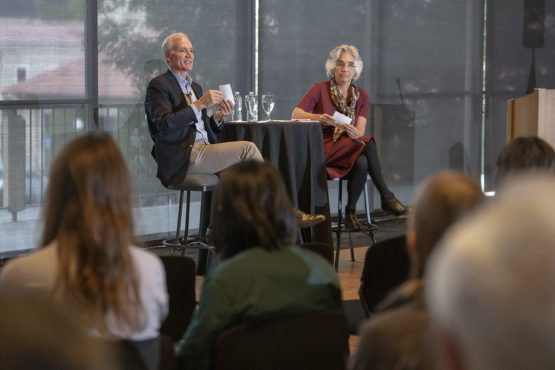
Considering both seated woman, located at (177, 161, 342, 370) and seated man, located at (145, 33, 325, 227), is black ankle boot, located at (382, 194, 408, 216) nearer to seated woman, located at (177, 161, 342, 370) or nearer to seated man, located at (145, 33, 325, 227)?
seated man, located at (145, 33, 325, 227)

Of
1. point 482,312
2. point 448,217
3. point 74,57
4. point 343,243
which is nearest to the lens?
point 482,312

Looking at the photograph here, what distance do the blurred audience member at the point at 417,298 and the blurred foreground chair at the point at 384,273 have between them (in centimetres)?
113

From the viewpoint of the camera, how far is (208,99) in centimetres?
440

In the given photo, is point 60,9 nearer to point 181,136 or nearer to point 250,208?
point 181,136

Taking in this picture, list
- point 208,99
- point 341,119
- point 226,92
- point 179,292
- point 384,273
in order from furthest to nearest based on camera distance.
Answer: point 341,119, point 226,92, point 208,99, point 384,273, point 179,292

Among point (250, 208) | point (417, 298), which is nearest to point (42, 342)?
point (417, 298)

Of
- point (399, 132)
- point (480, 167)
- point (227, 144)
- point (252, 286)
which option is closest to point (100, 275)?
point (252, 286)

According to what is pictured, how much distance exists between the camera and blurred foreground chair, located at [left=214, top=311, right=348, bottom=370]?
1707 millimetres

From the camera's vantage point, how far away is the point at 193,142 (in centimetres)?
452

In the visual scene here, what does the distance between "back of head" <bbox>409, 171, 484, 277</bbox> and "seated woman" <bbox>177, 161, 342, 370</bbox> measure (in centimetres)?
55

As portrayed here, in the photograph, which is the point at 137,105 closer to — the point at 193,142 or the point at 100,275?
the point at 193,142

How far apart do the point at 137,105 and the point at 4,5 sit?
3.90ft

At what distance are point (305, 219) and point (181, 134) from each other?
89cm

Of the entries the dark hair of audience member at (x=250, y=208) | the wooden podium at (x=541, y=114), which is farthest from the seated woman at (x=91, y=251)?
the wooden podium at (x=541, y=114)
